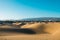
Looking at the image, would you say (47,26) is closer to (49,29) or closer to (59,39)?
(49,29)

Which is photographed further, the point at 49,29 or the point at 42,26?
the point at 42,26

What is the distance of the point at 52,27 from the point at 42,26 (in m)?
2.88

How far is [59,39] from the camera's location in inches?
606

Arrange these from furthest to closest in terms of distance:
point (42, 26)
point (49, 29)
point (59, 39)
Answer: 1. point (42, 26)
2. point (49, 29)
3. point (59, 39)

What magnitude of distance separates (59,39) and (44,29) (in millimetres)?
15805

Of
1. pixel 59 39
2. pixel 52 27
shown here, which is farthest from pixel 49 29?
pixel 59 39

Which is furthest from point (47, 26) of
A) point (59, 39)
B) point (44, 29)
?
point (59, 39)

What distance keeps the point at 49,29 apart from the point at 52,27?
931mm

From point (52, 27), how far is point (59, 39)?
621 inches

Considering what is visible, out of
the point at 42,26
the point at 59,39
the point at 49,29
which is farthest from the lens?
the point at 42,26

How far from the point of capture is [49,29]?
30641 mm

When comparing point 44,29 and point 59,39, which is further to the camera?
point 44,29

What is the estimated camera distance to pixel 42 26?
108 feet

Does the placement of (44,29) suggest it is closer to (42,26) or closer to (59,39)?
(42,26)
